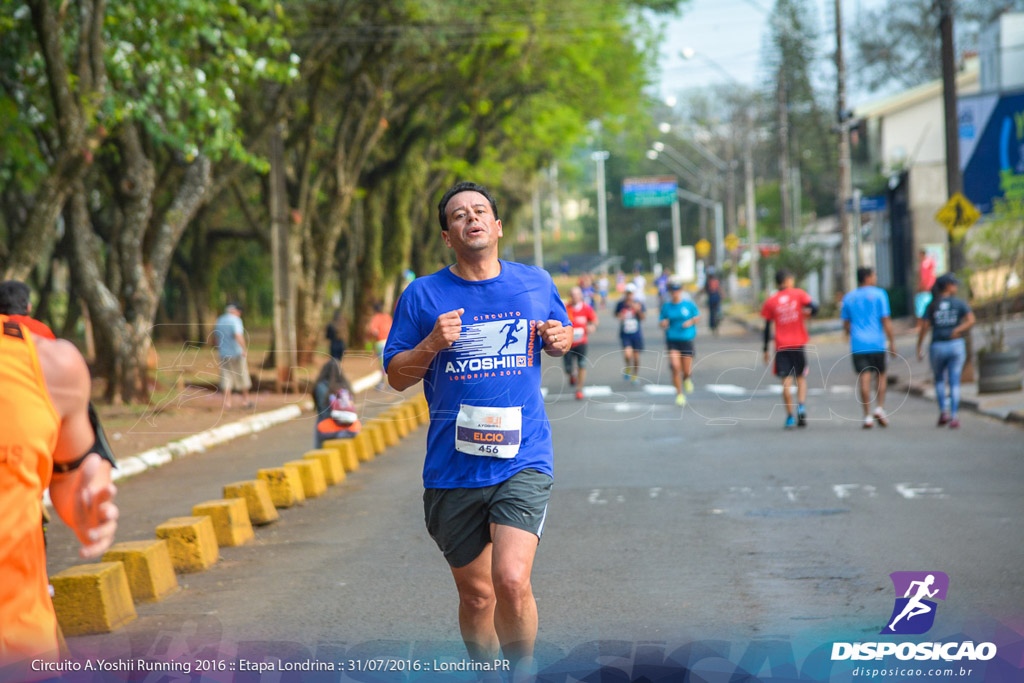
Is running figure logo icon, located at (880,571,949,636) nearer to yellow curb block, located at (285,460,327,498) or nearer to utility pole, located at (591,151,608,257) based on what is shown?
yellow curb block, located at (285,460,327,498)

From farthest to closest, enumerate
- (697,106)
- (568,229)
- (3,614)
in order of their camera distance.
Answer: (568,229) → (697,106) → (3,614)

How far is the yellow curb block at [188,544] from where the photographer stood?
8336 mm

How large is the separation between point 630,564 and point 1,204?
27.2 metres

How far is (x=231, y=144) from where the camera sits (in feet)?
59.0

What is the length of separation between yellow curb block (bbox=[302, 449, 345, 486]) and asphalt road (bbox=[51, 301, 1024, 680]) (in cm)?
12

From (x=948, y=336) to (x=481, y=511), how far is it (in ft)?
35.8

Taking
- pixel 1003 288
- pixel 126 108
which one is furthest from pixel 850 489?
pixel 126 108

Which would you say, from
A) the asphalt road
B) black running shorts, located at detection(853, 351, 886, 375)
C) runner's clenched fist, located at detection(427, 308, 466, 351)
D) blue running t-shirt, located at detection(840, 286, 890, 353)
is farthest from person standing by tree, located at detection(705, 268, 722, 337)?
runner's clenched fist, located at detection(427, 308, 466, 351)

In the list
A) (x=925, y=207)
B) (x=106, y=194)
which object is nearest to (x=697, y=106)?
(x=925, y=207)

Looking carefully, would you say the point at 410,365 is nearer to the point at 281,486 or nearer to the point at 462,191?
the point at 462,191

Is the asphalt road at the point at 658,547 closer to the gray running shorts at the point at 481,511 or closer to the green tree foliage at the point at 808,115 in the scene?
the gray running shorts at the point at 481,511

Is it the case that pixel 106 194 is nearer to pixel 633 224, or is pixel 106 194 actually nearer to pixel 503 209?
pixel 503 209

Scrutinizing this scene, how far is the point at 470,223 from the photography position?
4.67 m

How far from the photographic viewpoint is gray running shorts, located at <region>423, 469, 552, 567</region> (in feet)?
15.0
